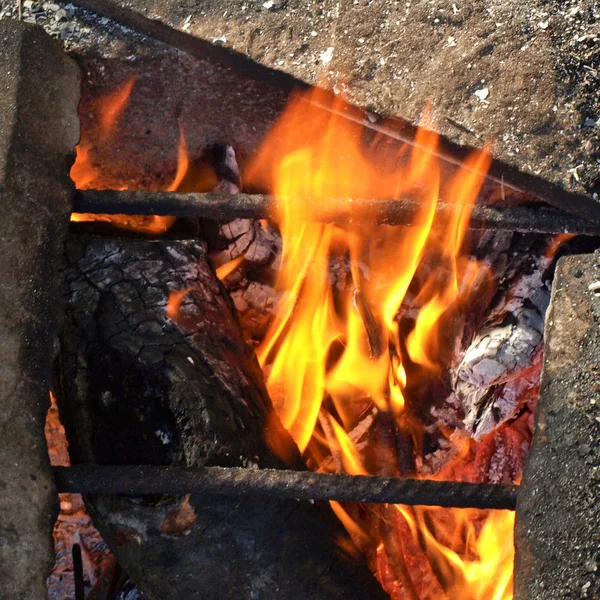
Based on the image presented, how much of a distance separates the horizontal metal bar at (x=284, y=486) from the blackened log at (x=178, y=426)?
161 mm

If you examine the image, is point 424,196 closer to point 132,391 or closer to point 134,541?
point 132,391

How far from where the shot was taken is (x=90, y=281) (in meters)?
2.26

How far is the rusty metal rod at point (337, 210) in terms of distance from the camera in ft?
6.70

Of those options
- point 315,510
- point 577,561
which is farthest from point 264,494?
point 577,561

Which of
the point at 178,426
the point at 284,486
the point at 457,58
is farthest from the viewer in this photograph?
the point at 457,58

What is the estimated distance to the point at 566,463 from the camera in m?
1.68

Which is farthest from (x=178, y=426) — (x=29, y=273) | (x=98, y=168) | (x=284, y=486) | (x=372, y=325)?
(x=98, y=168)

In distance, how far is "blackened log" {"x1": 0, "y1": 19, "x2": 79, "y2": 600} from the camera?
182 cm

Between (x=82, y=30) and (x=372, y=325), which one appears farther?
(x=372, y=325)

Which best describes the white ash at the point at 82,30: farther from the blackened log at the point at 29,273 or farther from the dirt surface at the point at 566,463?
the dirt surface at the point at 566,463

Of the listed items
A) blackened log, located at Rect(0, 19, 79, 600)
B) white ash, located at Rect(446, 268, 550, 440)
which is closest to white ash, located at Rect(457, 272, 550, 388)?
white ash, located at Rect(446, 268, 550, 440)

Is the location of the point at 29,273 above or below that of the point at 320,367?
above

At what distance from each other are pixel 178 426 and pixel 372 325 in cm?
86

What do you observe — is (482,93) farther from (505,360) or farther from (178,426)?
(178,426)
